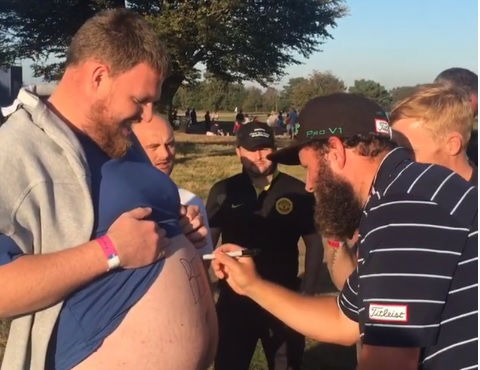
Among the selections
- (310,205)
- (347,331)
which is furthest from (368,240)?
(310,205)

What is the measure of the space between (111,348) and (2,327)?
407 centimetres

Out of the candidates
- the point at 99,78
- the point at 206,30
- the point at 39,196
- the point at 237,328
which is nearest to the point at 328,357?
the point at 237,328

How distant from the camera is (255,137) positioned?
4.37 m

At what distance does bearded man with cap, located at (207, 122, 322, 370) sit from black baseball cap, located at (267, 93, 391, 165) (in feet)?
5.93

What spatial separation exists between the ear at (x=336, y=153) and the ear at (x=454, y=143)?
4.17ft

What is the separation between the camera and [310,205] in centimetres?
430

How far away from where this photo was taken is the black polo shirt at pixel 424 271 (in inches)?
66.3

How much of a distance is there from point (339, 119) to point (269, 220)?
2034 mm

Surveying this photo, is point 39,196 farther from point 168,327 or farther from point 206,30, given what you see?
point 206,30

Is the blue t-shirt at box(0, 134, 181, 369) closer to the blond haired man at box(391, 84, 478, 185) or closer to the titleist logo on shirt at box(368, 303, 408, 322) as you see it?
the titleist logo on shirt at box(368, 303, 408, 322)

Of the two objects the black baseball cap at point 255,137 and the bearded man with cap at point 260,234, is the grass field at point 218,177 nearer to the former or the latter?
the bearded man with cap at point 260,234

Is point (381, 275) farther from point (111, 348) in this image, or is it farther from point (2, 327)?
point (2, 327)

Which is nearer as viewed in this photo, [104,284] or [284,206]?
[104,284]

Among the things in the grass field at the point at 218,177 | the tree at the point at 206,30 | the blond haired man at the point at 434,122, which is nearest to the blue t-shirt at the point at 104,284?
the blond haired man at the point at 434,122
